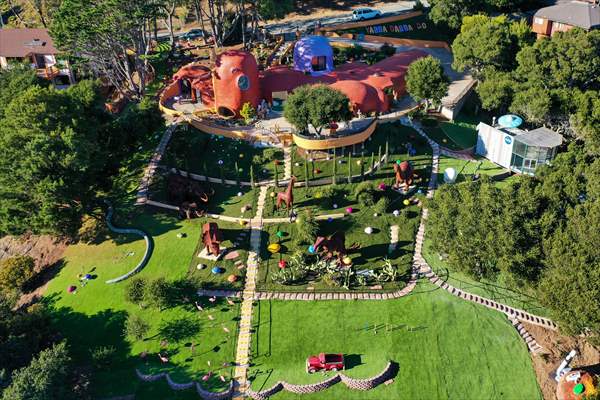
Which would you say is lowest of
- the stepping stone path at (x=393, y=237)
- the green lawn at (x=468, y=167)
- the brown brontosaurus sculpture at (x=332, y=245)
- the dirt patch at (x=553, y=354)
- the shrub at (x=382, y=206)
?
the dirt patch at (x=553, y=354)

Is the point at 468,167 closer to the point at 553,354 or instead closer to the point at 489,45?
the point at 489,45

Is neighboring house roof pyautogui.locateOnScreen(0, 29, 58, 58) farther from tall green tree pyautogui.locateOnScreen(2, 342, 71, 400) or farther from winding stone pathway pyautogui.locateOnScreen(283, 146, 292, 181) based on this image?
tall green tree pyautogui.locateOnScreen(2, 342, 71, 400)

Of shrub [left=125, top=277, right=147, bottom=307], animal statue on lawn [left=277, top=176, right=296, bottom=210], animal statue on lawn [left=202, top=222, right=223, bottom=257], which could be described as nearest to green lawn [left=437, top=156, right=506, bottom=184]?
animal statue on lawn [left=277, top=176, right=296, bottom=210]

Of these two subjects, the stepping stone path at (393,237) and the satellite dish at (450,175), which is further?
the satellite dish at (450,175)

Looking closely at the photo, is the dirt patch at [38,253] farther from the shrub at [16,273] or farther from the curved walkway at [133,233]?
the curved walkway at [133,233]

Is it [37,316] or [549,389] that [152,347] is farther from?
[549,389]

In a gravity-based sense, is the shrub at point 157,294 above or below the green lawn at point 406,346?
above

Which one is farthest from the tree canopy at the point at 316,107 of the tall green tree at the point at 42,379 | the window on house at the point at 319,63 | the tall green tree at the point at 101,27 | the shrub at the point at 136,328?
the tall green tree at the point at 42,379

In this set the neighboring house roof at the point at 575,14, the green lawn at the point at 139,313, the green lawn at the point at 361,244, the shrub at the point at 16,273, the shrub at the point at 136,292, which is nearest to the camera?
the green lawn at the point at 139,313
